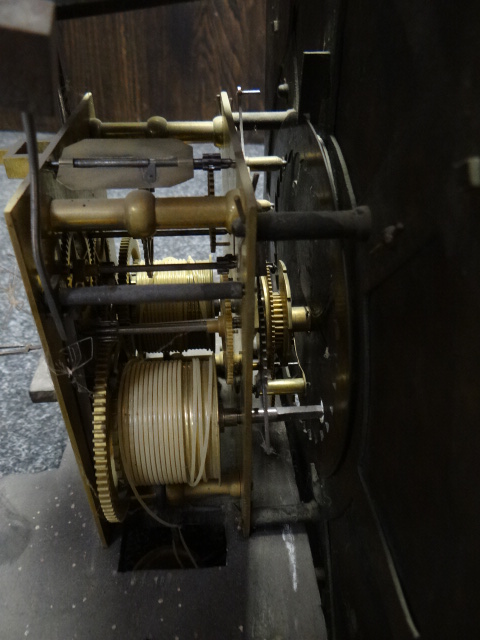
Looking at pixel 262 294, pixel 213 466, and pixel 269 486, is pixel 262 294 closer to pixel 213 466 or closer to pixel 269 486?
pixel 213 466

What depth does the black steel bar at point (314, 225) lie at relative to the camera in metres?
0.68

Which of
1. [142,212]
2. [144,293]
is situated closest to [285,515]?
[144,293]

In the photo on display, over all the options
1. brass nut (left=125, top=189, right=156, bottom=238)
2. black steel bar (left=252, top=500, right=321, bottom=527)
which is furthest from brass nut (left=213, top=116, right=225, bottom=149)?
black steel bar (left=252, top=500, right=321, bottom=527)

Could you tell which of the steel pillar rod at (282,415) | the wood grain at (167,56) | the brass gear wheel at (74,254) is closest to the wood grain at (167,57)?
the wood grain at (167,56)

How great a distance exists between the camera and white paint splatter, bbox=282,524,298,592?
Result: 100 centimetres

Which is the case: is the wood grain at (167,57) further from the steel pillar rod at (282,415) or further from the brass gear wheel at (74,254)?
the steel pillar rod at (282,415)

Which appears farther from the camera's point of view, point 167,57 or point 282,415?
point 167,57

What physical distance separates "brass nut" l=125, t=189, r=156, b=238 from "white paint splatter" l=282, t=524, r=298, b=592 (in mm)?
702

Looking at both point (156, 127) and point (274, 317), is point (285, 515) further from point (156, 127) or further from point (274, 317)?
point (156, 127)

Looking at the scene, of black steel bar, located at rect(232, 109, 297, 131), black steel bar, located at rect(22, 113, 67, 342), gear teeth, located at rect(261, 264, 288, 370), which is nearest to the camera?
black steel bar, located at rect(22, 113, 67, 342)

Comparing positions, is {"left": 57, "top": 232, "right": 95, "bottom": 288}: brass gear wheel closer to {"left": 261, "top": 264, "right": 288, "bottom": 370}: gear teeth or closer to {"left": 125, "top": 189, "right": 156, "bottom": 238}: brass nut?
{"left": 125, "top": 189, "right": 156, "bottom": 238}: brass nut

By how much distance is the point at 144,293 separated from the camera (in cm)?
74

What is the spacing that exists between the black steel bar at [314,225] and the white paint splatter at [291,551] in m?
0.67

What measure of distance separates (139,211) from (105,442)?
40 centimetres
